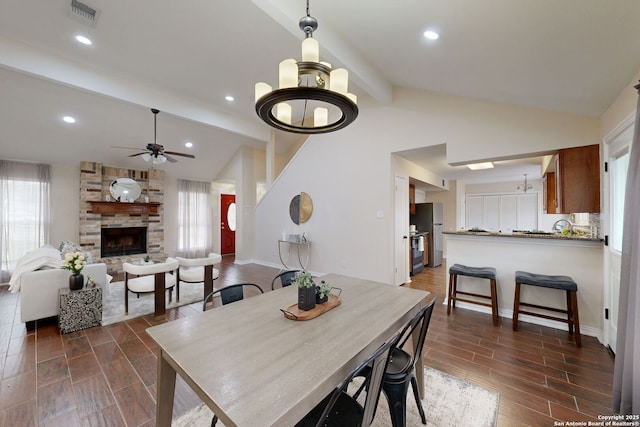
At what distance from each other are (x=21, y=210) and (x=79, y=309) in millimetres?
3890

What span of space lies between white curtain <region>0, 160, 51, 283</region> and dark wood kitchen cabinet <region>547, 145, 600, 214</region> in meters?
8.62

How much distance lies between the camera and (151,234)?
21.5 ft

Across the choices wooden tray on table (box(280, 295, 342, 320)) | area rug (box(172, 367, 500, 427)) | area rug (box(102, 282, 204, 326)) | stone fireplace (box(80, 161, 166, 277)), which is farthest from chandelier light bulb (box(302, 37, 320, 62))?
stone fireplace (box(80, 161, 166, 277))

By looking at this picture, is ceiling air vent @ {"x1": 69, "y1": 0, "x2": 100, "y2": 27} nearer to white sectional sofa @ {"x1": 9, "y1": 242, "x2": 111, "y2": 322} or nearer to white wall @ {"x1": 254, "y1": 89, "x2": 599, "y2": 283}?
white sectional sofa @ {"x1": 9, "y1": 242, "x2": 111, "y2": 322}

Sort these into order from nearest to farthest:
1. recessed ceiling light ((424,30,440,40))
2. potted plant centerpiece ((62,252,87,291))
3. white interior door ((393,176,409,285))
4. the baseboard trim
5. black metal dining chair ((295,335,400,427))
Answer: black metal dining chair ((295,335,400,427)), recessed ceiling light ((424,30,440,40)), the baseboard trim, potted plant centerpiece ((62,252,87,291)), white interior door ((393,176,409,285))

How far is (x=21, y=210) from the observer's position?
5.00 meters

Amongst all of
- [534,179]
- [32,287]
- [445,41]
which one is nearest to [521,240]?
[445,41]

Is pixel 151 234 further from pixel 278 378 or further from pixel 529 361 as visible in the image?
pixel 529 361

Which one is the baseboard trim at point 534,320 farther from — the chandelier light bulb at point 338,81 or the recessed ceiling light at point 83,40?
the recessed ceiling light at point 83,40

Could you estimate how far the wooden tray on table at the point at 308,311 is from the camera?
1482 mm

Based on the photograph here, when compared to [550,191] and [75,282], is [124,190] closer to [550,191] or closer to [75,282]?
[75,282]

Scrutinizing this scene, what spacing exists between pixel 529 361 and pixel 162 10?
468 cm

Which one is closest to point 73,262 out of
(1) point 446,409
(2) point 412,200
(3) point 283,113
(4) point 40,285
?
(4) point 40,285

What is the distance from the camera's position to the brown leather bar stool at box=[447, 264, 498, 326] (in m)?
3.09
